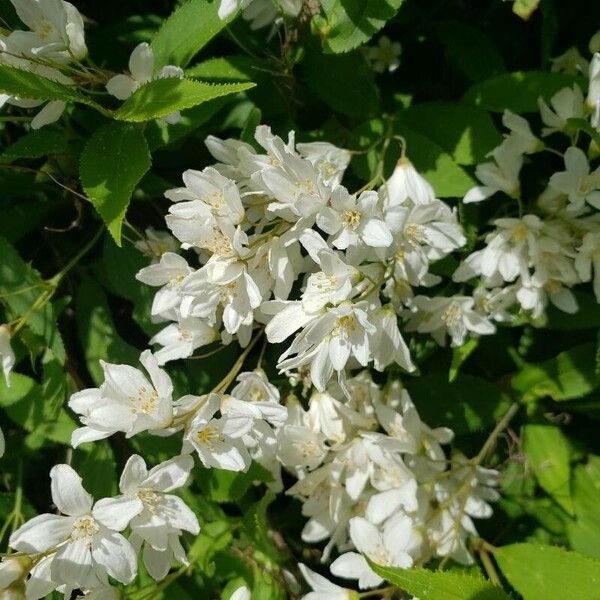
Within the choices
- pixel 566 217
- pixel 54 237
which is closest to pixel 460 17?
pixel 566 217

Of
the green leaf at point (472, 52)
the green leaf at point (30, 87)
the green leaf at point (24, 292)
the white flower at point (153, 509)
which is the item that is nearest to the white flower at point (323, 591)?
the white flower at point (153, 509)

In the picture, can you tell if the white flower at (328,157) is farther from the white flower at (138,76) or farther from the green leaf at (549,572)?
the green leaf at (549,572)

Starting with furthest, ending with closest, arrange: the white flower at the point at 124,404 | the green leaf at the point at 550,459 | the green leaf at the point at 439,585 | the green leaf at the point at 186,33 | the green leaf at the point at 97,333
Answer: the green leaf at the point at 550,459
the green leaf at the point at 97,333
the green leaf at the point at 186,33
the white flower at the point at 124,404
the green leaf at the point at 439,585

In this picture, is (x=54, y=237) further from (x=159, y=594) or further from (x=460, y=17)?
(x=460, y=17)

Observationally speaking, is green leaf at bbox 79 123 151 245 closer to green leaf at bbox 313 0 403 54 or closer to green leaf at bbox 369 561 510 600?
green leaf at bbox 313 0 403 54

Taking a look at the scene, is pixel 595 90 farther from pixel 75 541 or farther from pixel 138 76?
pixel 75 541

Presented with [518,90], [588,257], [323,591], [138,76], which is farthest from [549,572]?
[138,76]
